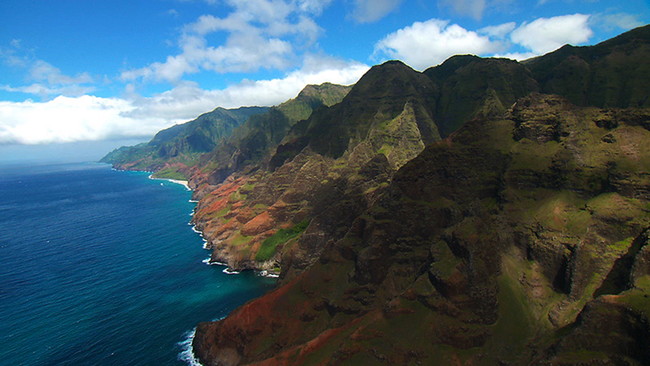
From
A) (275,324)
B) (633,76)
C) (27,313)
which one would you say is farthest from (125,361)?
(633,76)

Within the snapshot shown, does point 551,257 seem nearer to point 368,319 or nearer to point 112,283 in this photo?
point 368,319

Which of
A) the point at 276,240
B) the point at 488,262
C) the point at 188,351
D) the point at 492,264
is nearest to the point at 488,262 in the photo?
the point at 488,262

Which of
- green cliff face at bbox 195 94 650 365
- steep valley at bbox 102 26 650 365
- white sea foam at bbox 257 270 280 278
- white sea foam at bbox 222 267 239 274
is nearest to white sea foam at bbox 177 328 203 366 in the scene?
steep valley at bbox 102 26 650 365

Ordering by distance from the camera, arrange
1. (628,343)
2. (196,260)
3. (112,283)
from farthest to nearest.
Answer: (196,260)
(112,283)
(628,343)

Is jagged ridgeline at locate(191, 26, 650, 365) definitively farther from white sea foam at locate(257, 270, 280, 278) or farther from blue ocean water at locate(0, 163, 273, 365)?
white sea foam at locate(257, 270, 280, 278)

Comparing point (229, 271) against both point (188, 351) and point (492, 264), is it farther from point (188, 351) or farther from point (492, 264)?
point (492, 264)
